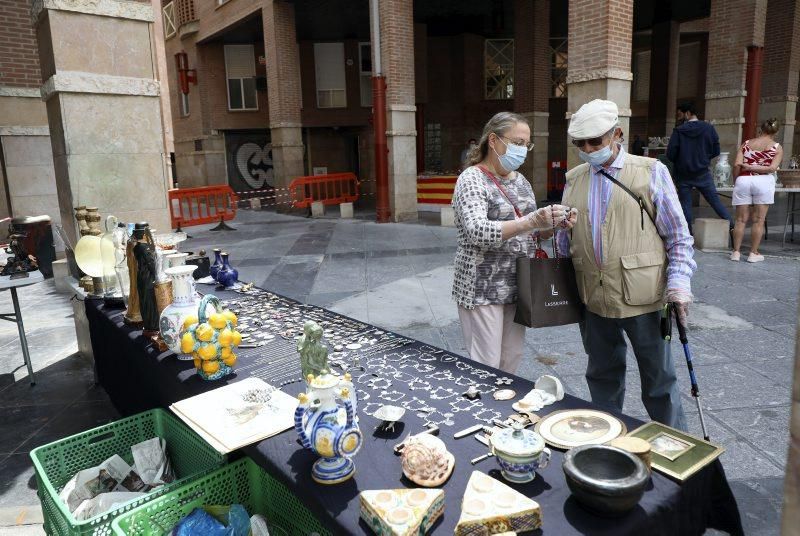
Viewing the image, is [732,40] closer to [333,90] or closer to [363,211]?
[363,211]

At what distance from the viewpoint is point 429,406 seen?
223cm

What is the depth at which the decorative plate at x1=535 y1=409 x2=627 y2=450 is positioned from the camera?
6.19ft

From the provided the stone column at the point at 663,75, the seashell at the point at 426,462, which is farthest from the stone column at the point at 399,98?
the stone column at the point at 663,75

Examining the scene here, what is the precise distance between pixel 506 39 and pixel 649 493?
24882mm

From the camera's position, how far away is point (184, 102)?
2547cm

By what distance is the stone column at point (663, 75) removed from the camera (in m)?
21.8

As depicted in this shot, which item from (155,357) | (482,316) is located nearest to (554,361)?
(482,316)

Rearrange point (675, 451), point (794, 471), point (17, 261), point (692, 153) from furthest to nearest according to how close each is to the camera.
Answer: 1. point (692, 153)
2. point (17, 261)
3. point (675, 451)
4. point (794, 471)

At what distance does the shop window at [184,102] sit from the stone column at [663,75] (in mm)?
19731

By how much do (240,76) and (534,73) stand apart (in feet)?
41.7

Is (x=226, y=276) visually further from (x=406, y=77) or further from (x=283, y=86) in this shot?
(x=283, y=86)

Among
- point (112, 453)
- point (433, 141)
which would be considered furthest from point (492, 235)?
point (433, 141)

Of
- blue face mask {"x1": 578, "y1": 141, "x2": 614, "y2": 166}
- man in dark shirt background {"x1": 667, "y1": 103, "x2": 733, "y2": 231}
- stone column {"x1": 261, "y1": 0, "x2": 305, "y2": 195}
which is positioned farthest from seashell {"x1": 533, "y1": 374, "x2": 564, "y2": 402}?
stone column {"x1": 261, "y1": 0, "x2": 305, "y2": 195}

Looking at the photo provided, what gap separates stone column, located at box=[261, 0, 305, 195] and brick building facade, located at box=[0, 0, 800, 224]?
0.14 ft
